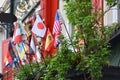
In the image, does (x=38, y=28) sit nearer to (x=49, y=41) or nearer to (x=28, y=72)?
(x=49, y=41)

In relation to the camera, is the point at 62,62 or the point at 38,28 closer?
the point at 62,62

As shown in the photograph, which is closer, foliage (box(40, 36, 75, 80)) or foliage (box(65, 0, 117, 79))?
foliage (box(65, 0, 117, 79))

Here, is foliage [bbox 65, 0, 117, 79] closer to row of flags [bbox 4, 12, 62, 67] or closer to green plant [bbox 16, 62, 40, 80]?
green plant [bbox 16, 62, 40, 80]

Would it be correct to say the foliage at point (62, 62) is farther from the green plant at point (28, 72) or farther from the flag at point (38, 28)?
the flag at point (38, 28)

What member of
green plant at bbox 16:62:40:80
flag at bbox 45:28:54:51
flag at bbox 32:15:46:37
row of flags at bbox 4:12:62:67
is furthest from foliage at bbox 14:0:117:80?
flag at bbox 45:28:54:51

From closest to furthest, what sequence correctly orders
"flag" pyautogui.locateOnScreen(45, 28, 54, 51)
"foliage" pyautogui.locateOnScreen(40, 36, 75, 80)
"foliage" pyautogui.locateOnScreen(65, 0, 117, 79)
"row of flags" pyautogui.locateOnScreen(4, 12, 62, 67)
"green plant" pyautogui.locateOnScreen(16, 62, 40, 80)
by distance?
1. "foliage" pyautogui.locateOnScreen(65, 0, 117, 79)
2. "foliage" pyautogui.locateOnScreen(40, 36, 75, 80)
3. "green plant" pyautogui.locateOnScreen(16, 62, 40, 80)
4. "row of flags" pyautogui.locateOnScreen(4, 12, 62, 67)
5. "flag" pyautogui.locateOnScreen(45, 28, 54, 51)

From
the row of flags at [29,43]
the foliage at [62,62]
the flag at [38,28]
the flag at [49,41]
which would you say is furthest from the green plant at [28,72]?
the foliage at [62,62]

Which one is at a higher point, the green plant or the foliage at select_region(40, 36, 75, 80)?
the foliage at select_region(40, 36, 75, 80)

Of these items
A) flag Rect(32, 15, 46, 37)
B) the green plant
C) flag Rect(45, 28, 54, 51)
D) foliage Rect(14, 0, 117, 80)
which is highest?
foliage Rect(14, 0, 117, 80)

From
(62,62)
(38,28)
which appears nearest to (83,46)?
(62,62)

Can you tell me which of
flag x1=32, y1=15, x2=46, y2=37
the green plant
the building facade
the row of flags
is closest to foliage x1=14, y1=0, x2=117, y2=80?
the building facade

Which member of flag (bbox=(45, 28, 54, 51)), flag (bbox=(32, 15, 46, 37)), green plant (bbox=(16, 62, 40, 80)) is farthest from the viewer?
flag (bbox=(45, 28, 54, 51))

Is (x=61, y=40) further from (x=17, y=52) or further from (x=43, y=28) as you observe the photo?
(x=17, y=52)

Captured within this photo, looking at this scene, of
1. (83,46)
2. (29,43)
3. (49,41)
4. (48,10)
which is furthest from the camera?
(48,10)
